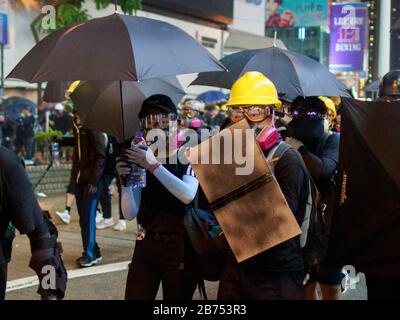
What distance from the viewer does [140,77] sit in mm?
3949

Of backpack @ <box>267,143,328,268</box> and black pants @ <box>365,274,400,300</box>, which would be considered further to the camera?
black pants @ <box>365,274,400,300</box>

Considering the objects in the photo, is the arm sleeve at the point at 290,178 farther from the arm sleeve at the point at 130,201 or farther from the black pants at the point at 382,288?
the arm sleeve at the point at 130,201

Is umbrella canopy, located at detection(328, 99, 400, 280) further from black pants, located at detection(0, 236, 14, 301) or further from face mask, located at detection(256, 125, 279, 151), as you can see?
black pants, located at detection(0, 236, 14, 301)

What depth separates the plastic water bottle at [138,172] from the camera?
3.83 meters

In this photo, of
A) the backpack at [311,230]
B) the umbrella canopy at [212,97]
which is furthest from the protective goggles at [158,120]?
the umbrella canopy at [212,97]

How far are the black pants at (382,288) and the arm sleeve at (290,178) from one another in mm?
728

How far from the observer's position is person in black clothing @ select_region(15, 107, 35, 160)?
16.8m

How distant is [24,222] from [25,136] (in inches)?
580

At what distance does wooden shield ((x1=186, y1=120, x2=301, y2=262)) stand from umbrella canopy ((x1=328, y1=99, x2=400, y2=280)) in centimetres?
54

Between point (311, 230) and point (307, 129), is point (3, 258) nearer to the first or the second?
point (311, 230)

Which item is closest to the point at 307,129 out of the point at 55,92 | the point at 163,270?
the point at 163,270

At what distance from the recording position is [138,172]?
3877 millimetres

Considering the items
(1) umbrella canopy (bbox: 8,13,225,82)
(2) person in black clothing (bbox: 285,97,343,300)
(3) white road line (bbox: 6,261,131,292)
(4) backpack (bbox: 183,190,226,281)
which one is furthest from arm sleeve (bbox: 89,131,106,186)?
(4) backpack (bbox: 183,190,226,281)
